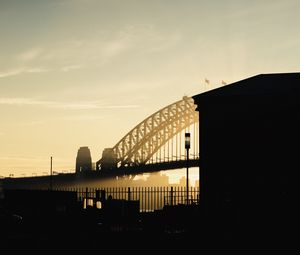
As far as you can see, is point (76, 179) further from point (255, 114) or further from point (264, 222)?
point (264, 222)

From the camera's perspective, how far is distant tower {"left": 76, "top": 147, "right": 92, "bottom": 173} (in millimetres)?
177250

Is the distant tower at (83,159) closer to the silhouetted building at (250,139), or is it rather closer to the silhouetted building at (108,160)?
the silhouetted building at (108,160)

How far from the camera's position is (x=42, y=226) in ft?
102

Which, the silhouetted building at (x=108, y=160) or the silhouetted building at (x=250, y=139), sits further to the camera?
the silhouetted building at (x=108, y=160)

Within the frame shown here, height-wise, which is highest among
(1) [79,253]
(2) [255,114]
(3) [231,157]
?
(2) [255,114]

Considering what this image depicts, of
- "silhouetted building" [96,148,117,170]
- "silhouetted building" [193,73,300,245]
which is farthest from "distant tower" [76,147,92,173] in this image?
"silhouetted building" [193,73,300,245]

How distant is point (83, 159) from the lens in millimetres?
181750

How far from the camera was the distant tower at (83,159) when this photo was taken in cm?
17725

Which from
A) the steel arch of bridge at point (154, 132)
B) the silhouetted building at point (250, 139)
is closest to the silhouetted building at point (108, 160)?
the steel arch of bridge at point (154, 132)

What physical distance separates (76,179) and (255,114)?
366 feet

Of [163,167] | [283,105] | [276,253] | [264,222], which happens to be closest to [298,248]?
[276,253]

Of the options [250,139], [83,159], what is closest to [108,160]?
[83,159]

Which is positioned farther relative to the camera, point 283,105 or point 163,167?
point 163,167

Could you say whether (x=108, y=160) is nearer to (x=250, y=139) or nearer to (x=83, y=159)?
(x=83, y=159)
